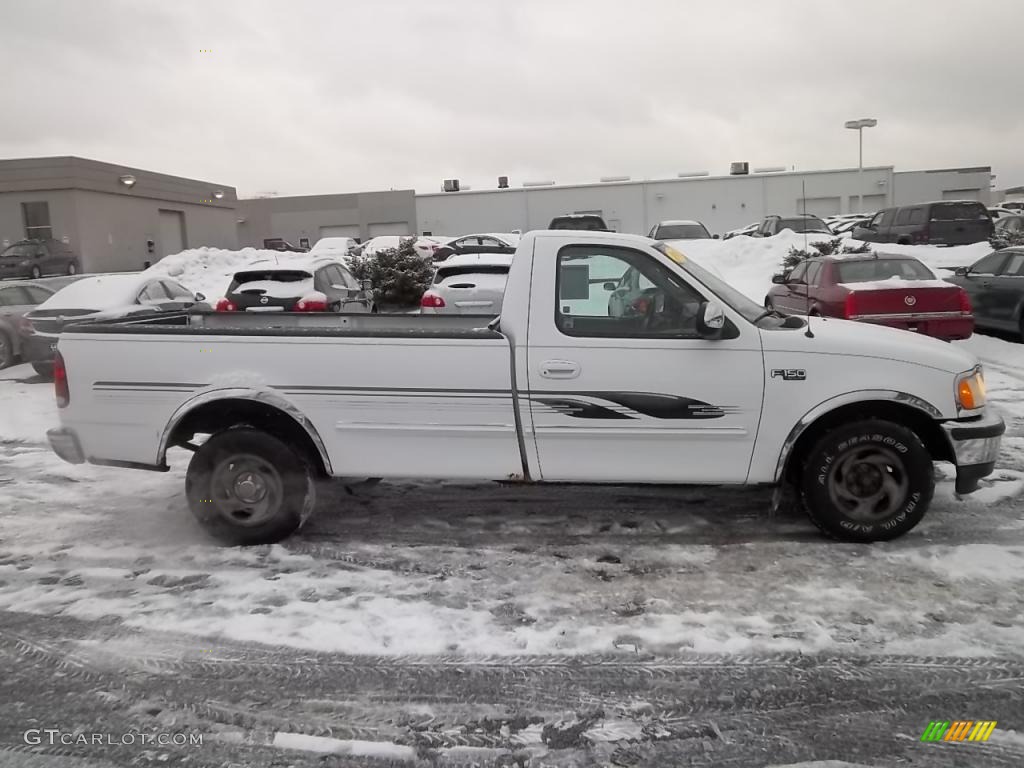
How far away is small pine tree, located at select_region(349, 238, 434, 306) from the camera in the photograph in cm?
1925

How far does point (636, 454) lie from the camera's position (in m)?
5.02

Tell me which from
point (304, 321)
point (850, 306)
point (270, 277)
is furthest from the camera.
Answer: point (270, 277)

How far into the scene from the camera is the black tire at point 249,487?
5.18m

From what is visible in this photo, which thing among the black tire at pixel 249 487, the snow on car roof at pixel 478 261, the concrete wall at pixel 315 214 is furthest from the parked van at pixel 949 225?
the concrete wall at pixel 315 214

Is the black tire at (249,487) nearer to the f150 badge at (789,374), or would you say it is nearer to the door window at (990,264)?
the f150 badge at (789,374)

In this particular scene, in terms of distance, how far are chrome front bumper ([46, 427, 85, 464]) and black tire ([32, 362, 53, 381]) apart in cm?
707

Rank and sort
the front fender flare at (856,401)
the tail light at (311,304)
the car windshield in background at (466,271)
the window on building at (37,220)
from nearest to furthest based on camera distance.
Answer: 1. the front fender flare at (856,401)
2. the car windshield in background at (466,271)
3. the tail light at (311,304)
4. the window on building at (37,220)

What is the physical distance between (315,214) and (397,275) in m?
40.4

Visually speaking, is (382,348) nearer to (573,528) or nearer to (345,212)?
(573,528)

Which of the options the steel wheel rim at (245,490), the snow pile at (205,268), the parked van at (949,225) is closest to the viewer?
the steel wheel rim at (245,490)

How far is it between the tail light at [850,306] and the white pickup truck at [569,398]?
19.5 ft

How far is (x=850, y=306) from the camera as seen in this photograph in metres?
10.9

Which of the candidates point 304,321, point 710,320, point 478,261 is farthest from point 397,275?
point 710,320

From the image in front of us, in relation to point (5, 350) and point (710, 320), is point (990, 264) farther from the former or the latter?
point (5, 350)
